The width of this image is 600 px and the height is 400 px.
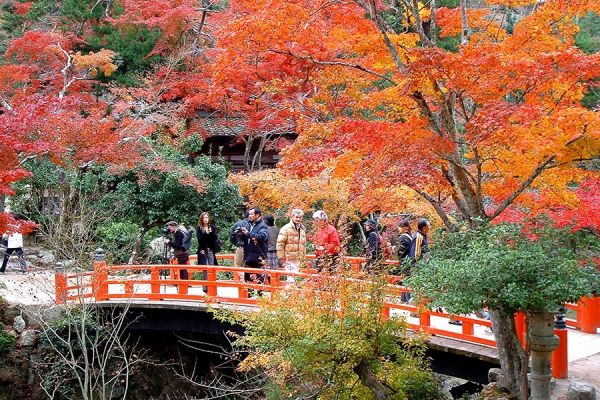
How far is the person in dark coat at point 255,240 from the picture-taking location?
12250 mm

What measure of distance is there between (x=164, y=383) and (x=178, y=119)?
910 centimetres

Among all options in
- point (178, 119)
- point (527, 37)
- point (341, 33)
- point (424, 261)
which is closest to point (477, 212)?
point (424, 261)

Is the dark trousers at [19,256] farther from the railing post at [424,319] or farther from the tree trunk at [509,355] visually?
the tree trunk at [509,355]

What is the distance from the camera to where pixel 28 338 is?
1352 centimetres

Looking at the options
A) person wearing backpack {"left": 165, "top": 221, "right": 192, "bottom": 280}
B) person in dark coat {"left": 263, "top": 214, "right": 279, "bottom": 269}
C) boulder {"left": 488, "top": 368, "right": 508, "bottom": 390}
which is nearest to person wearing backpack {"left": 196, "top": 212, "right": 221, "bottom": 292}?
person wearing backpack {"left": 165, "top": 221, "right": 192, "bottom": 280}

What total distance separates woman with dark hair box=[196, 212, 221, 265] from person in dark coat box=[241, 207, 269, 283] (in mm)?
953

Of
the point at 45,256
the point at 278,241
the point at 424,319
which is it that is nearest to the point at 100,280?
the point at 278,241

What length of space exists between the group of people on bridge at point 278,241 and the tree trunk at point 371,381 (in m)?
2.54

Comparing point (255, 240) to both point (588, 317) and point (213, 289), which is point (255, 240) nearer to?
point (213, 289)

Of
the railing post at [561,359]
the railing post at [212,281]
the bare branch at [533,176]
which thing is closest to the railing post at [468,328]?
the railing post at [561,359]

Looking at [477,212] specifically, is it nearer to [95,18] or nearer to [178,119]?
[178,119]

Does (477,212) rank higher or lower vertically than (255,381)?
higher

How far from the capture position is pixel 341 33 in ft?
30.8

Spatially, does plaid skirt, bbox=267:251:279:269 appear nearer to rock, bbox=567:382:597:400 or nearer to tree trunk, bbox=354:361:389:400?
tree trunk, bbox=354:361:389:400
